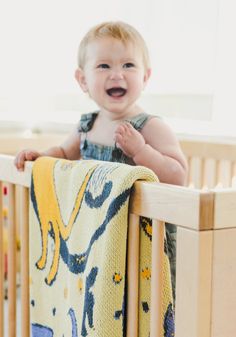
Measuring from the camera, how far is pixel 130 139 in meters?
1.11

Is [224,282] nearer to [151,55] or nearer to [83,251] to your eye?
[83,251]

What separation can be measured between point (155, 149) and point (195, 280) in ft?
1.57

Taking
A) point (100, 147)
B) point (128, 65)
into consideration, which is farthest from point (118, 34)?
point (100, 147)

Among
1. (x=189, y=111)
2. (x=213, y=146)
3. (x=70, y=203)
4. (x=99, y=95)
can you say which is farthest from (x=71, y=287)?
(x=189, y=111)

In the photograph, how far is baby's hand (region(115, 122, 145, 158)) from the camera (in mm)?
1104

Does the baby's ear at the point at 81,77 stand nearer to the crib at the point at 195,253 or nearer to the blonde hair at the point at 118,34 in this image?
the blonde hair at the point at 118,34

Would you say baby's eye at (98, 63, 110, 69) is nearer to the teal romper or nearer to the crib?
the teal romper

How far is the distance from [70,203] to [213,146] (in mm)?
727

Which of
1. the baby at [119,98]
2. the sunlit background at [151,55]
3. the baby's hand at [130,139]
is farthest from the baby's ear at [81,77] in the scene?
the sunlit background at [151,55]

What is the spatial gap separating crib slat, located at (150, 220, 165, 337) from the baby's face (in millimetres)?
476

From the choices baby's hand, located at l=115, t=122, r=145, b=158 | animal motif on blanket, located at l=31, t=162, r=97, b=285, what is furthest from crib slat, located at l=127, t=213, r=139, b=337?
baby's hand, located at l=115, t=122, r=145, b=158

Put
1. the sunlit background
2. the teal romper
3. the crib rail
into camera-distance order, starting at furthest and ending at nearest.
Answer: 1. the sunlit background
2. the crib rail
3. the teal romper

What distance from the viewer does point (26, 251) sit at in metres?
1.09

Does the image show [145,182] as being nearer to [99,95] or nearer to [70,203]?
[70,203]
